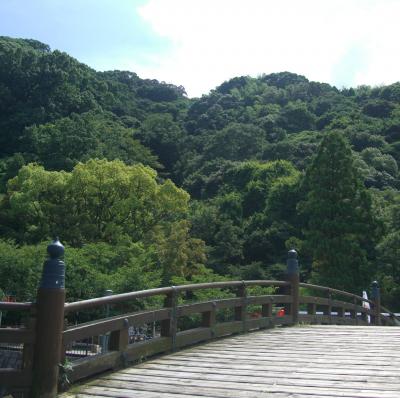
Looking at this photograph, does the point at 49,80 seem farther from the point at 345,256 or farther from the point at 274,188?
the point at 345,256

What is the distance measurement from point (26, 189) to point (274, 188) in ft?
68.2

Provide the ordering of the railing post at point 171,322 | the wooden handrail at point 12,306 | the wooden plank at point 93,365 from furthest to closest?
the railing post at point 171,322 → the wooden plank at point 93,365 → the wooden handrail at point 12,306

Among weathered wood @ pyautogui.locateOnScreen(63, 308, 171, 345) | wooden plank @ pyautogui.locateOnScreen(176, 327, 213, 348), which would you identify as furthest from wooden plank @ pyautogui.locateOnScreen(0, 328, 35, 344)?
wooden plank @ pyautogui.locateOnScreen(176, 327, 213, 348)

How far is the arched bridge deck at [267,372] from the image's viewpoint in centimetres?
535

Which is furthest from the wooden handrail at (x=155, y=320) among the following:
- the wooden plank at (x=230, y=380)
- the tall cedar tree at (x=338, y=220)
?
the tall cedar tree at (x=338, y=220)

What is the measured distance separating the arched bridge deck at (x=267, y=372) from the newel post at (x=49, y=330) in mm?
300

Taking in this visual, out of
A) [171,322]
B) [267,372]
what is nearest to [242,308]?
[171,322]

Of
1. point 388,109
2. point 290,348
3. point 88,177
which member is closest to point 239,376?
point 290,348

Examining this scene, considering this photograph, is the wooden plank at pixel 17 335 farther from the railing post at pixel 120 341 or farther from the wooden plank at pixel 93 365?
the railing post at pixel 120 341

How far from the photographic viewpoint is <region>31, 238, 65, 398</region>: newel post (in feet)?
16.9

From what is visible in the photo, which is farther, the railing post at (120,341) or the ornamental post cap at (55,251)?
the railing post at (120,341)

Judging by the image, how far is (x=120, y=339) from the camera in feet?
21.2

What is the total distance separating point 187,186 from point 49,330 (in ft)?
183

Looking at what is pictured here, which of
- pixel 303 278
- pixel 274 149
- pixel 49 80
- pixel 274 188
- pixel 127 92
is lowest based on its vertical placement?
pixel 303 278
